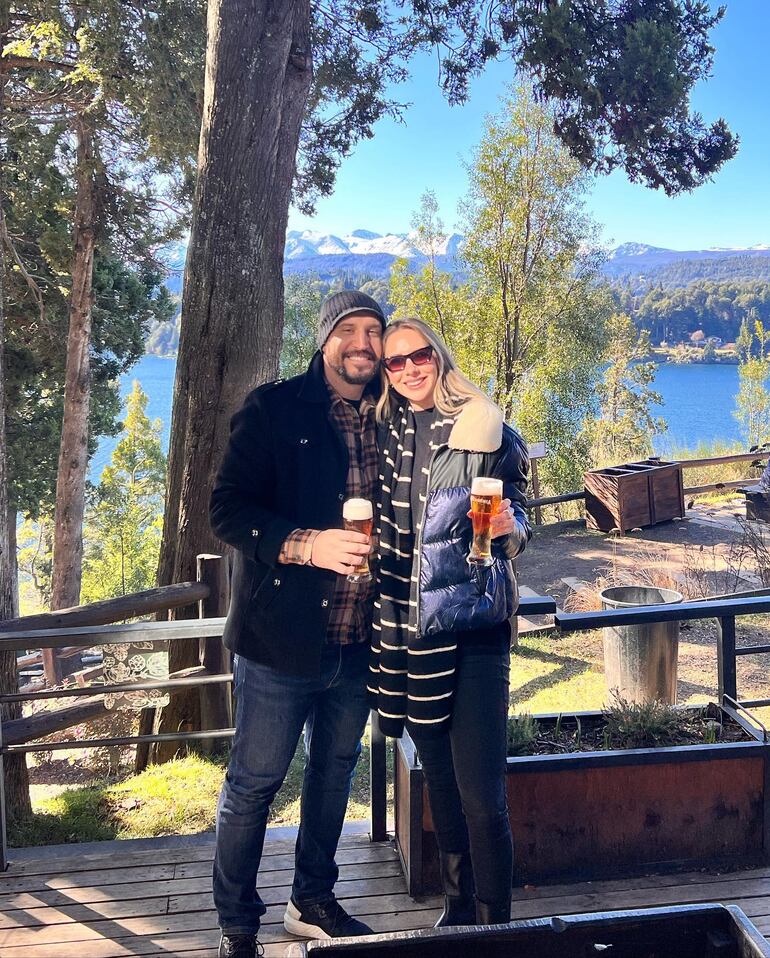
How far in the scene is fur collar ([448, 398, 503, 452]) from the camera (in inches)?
71.5

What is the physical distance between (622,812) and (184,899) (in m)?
1.33

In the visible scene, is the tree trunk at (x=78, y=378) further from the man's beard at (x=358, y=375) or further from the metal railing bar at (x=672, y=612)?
the man's beard at (x=358, y=375)

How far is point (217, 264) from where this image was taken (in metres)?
3.96

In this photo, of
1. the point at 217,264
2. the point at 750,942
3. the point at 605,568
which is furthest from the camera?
the point at 605,568

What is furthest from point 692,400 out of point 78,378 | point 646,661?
point 646,661

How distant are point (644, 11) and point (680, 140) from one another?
0.81m

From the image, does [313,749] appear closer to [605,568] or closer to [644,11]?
[644,11]

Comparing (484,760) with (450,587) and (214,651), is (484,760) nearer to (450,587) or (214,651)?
(450,587)

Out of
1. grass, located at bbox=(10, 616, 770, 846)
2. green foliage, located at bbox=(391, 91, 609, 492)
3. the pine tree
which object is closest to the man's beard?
grass, located at bbox=(10, 616, 770, 846)

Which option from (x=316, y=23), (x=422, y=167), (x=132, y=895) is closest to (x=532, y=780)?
(x=132, y=895)

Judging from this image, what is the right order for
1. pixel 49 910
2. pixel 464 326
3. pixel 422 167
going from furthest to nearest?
1. pixel 422 167
2. pixel 464 326
3. pixel 49 910

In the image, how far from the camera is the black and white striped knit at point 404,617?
1.88m

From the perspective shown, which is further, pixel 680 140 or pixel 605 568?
pixel 605 568

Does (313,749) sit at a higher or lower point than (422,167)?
lower
